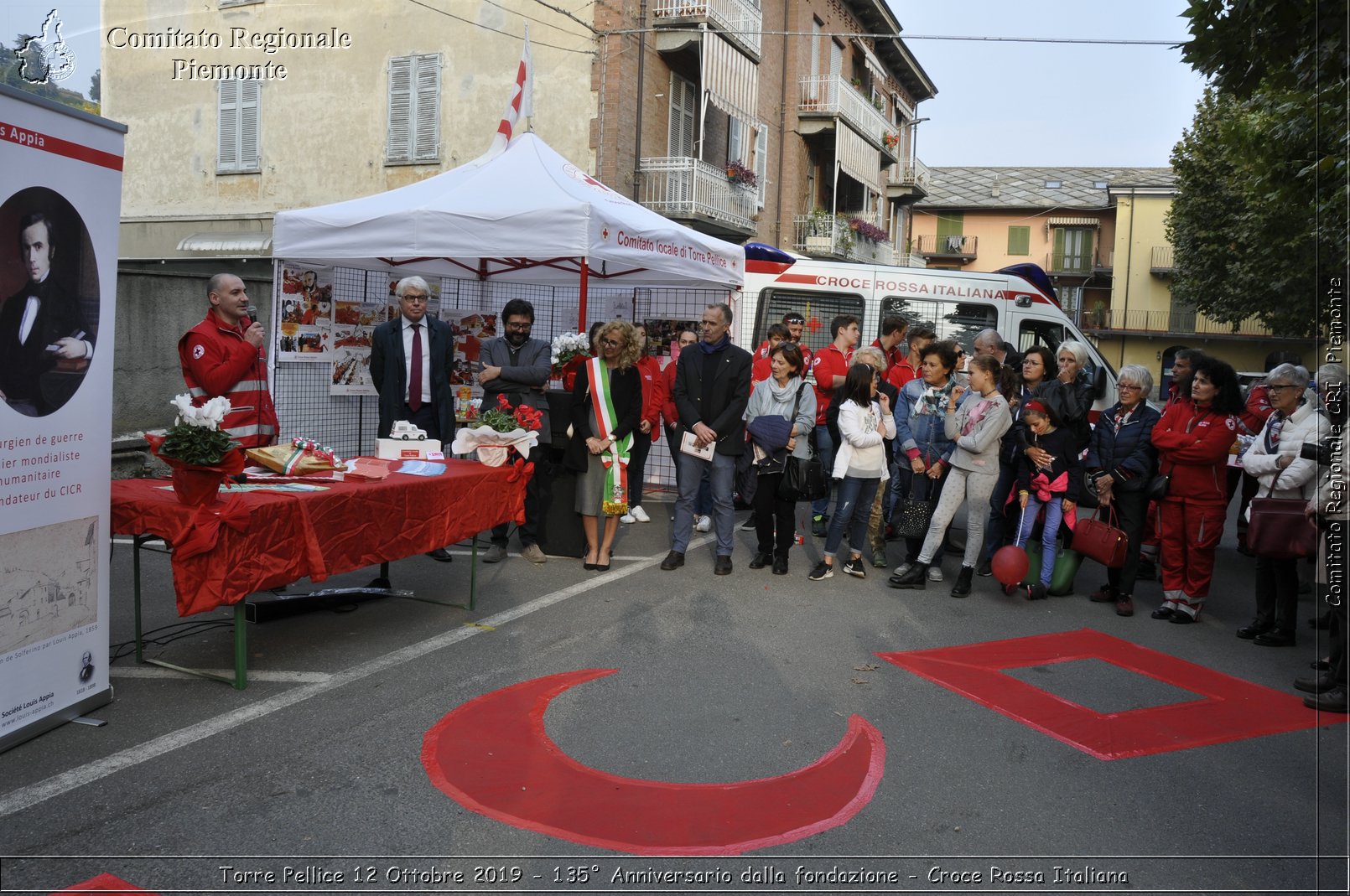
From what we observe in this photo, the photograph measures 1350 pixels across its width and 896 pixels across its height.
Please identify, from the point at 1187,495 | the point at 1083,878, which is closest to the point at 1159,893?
the point at 1083,878

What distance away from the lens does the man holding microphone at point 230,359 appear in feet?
19.2

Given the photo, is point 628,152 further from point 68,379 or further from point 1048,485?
point 68,379

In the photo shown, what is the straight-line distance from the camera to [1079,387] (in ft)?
25.2

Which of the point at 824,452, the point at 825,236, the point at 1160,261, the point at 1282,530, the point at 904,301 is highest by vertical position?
the point at 1160,261

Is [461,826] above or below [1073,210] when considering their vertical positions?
below

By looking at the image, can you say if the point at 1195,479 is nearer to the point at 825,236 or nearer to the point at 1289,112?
the point at 1289,112

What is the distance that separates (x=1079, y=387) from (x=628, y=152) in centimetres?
1268

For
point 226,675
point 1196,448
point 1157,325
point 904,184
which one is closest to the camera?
point 226,675

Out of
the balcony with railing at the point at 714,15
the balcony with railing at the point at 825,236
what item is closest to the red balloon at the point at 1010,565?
the balcony with railing at the point at 714,15

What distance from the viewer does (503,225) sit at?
811cm

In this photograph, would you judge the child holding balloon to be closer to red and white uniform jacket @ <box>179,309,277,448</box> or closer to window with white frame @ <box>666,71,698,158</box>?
red and white uniform jacket @ <box>179,309,277,448</box>

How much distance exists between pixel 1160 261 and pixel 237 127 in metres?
43.2

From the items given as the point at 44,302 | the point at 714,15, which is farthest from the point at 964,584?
the point at 714,15

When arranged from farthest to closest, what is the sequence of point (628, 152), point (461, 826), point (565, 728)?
point (628, 152) < point (565, 728) < point (461, 826)
